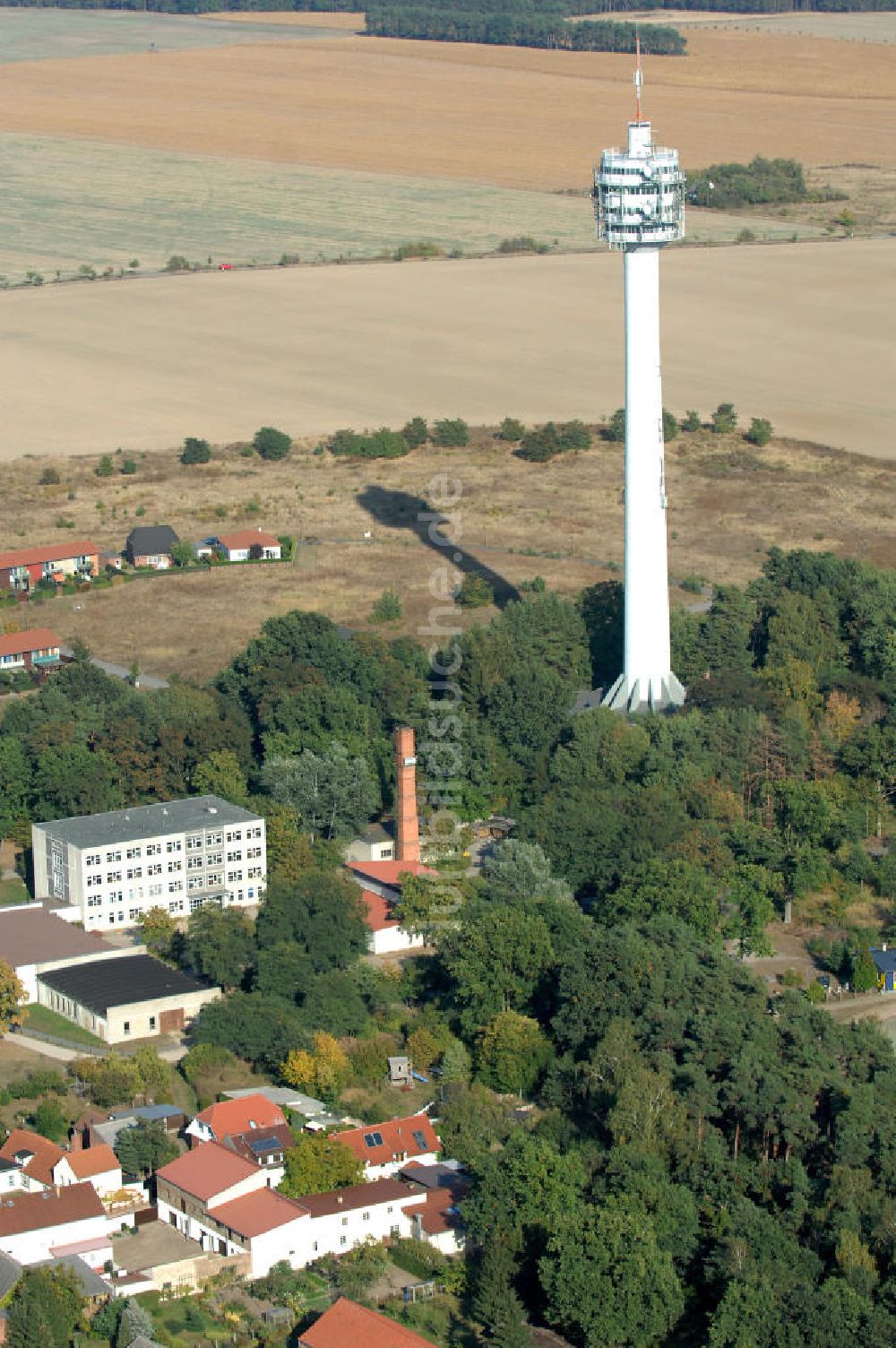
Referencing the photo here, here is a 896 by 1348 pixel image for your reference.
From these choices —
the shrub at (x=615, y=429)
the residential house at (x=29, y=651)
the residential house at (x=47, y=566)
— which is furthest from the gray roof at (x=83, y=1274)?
the shrub at (x=615, y=429)

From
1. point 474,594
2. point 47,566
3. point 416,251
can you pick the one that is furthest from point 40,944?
point 416,251

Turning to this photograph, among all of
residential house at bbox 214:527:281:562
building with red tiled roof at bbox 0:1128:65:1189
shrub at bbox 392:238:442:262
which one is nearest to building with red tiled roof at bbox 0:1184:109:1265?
building with red tiled roof at bbox 0:1128:65:1189

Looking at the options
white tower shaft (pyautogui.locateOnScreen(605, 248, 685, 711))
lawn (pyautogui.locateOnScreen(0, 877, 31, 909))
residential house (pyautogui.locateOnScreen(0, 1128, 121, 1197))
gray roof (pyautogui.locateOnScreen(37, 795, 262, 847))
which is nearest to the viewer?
residential house (pyautogui.locateOnScreen(0, 1128, 121, 1197))

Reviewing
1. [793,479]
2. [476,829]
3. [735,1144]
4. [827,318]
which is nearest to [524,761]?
[476,829]

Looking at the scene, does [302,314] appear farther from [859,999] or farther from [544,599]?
[859,999]

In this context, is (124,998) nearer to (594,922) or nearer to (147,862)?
(147,862)

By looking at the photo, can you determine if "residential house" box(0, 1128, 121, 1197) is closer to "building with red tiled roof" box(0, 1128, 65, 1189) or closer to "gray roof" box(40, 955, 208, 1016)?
"building with red tiled roof" box(0, 1128, 65, 1189)
